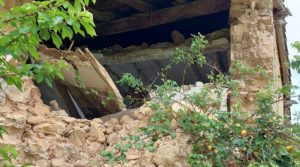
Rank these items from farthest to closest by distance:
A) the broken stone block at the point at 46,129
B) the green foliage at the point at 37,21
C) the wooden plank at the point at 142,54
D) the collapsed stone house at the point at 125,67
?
the wooden plank at the point at 142,54, the broken stone block at the point at 46,129, the collapsed stone house at the point at 125,67, the green foliage at the point at 37,21

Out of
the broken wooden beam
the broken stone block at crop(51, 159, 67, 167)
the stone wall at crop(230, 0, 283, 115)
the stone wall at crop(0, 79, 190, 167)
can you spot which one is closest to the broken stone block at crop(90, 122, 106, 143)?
the stone wall at crop(0, 79, 190, 167)

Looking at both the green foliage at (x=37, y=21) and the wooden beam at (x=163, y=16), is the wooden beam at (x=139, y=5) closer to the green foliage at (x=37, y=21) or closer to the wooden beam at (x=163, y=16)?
the wooden beam at (x=163, y=16)

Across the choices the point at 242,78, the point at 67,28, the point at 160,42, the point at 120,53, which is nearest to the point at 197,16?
the point at 160,42

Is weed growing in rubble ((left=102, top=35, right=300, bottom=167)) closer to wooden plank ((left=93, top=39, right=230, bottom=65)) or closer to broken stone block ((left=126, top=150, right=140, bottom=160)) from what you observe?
broken stone block ((left=126, top=150, right=140, bottom=160))

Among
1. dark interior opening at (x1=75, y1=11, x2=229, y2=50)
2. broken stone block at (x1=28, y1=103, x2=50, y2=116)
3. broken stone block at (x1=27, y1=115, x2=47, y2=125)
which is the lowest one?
broken stone block at (x1=27, y1=115, x2=47, y2=125)

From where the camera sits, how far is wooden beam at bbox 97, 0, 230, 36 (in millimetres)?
5423

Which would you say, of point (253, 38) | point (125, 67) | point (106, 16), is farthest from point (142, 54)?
point (253, 38)

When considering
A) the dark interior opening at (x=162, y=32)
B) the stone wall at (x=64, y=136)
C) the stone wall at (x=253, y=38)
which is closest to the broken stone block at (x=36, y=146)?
the stone wall at (x=64, y=136)

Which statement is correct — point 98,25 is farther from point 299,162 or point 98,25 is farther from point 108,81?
point 299,162

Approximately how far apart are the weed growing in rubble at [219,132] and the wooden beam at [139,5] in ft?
7.47

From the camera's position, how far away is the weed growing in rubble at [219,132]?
3263 millimetres

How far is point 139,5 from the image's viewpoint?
569cm

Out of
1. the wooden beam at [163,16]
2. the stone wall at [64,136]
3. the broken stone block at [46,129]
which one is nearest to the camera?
the stone wall at [64,136]

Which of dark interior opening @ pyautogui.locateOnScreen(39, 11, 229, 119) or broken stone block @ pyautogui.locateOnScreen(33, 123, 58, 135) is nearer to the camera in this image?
broken stone block @ pyautogui.locateOnScreen(33, 123, 58, 135)
